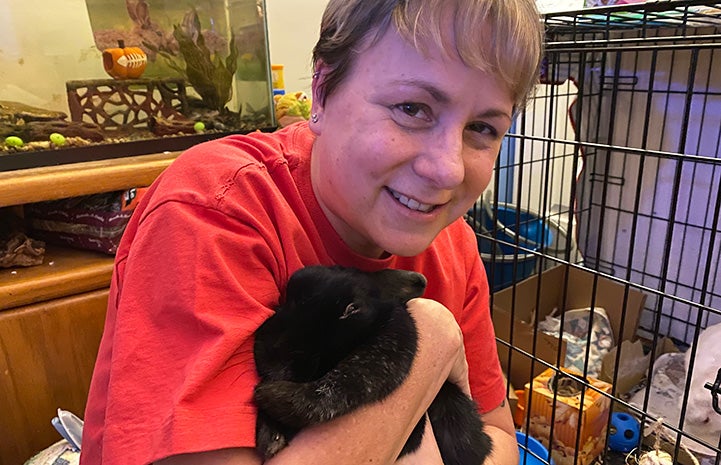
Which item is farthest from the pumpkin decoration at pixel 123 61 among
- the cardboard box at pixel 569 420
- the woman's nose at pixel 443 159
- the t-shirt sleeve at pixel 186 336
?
the cardboard box at pixel 569 420

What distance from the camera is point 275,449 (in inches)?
21.8

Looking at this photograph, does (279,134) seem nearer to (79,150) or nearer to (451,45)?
(451,45)

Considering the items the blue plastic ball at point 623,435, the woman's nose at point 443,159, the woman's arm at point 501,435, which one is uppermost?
the woman's nose at point 443,159

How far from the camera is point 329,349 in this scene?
2.10ft

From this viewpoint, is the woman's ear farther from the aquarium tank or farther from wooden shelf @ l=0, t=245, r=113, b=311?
the aquarium tank

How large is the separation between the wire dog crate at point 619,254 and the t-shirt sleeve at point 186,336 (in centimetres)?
107

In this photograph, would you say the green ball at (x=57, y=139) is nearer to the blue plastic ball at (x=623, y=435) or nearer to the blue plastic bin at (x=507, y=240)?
the blue plastic bin at (x=507, y=240)

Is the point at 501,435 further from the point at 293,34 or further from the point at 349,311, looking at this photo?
the point at 293,34

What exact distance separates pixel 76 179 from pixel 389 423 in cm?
108

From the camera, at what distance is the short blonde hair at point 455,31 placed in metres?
0.62

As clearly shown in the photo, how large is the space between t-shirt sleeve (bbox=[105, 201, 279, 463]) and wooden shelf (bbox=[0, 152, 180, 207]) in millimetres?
824

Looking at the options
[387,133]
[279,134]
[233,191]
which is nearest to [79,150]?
[279,134]

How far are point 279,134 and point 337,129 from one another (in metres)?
0.19

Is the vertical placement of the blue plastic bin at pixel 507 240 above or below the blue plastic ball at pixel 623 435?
above
